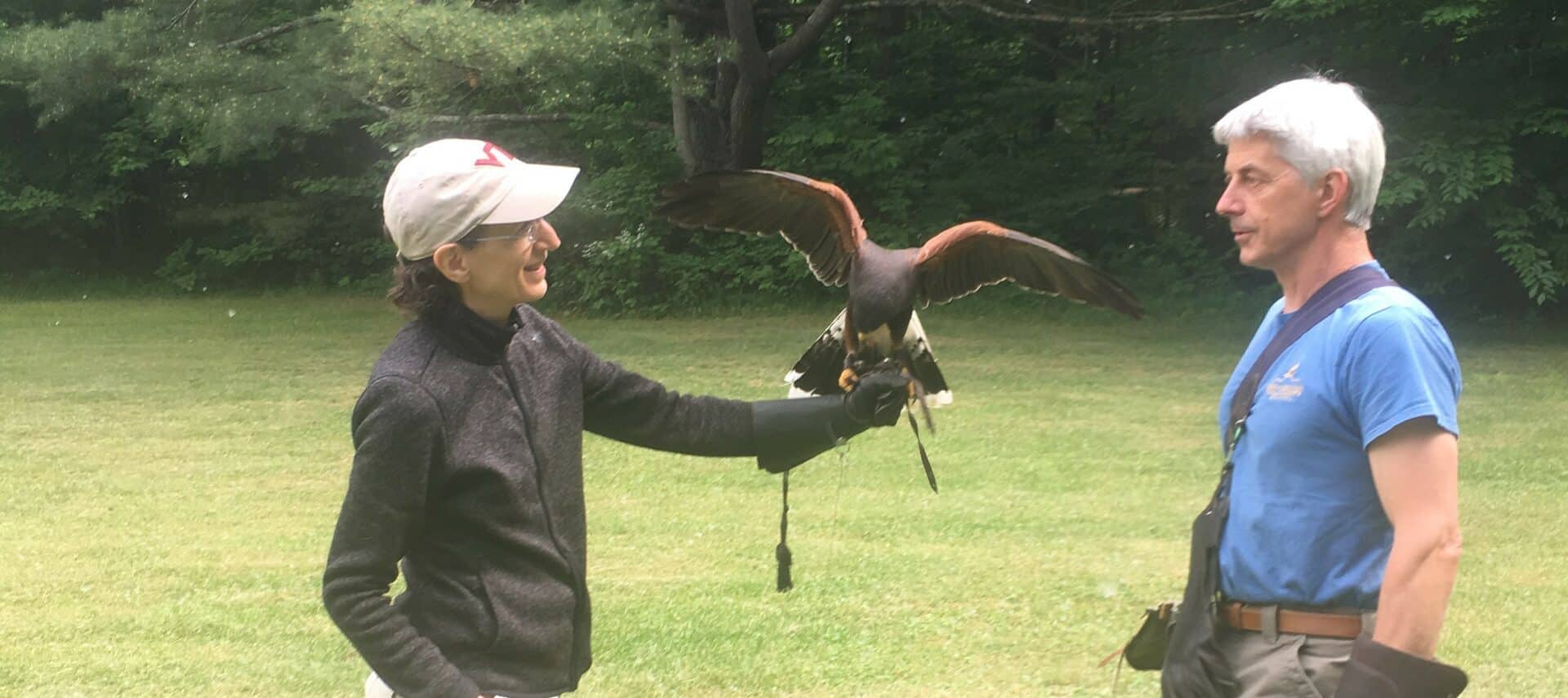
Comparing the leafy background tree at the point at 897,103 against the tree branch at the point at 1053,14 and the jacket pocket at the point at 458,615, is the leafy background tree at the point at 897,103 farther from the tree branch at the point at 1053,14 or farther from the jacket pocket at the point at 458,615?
the jacket pocket at the point at 458,615

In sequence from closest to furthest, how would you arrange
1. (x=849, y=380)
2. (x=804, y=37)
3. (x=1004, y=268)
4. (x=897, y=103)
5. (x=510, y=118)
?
(x=849, y=380) → (x=1004, y=268) → (x=804, y=37) → (x=510, y=118) → (x=897, y=103)

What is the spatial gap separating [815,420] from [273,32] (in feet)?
48.2

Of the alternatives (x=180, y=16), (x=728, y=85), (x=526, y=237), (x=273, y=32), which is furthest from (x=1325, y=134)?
(x=180, y=16)

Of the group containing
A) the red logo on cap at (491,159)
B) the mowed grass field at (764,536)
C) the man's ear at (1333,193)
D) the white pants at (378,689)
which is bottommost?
the mowed grass field at (764,536)

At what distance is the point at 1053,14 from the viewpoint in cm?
1593

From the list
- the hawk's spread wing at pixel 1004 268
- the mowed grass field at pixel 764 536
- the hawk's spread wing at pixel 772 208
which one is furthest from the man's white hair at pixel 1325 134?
the mowed grass field at pixel 764 536

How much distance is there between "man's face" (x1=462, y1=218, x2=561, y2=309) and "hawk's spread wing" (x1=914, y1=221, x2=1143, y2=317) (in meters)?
1.50

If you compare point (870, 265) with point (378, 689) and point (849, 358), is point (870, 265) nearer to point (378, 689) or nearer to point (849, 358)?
point (849, 358)

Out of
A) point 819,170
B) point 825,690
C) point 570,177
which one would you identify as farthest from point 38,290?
point 570,177

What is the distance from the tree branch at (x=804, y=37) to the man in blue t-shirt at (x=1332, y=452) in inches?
489

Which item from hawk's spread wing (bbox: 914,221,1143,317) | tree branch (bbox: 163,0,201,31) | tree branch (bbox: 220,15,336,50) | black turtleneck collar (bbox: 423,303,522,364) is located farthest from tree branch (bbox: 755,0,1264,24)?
black turtleneck collar (bbox: 423,303,522,364)

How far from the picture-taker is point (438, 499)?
2.26 m

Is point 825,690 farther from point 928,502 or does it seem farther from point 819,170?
point 819,170

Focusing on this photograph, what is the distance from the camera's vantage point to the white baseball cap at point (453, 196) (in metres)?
2.24
